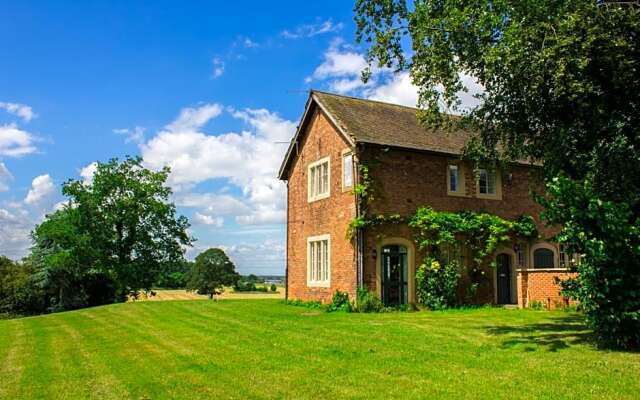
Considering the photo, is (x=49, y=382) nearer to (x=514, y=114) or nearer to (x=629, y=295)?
(x=629, y=295)

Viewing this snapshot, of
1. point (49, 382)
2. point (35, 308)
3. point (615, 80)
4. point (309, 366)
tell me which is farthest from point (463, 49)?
point (35, 308)

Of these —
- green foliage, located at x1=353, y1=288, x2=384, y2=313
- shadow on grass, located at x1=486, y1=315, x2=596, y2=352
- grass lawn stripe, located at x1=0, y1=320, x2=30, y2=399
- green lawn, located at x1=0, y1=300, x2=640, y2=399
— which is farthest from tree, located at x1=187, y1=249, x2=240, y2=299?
shadow on grass, located at x1=486, y1=315, x2=596, y2=352

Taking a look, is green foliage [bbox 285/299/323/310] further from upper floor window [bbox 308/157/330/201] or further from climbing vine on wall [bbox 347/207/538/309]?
upper floor window [bbox 308/157/330/201]

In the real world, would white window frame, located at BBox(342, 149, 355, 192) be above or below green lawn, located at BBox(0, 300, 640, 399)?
above

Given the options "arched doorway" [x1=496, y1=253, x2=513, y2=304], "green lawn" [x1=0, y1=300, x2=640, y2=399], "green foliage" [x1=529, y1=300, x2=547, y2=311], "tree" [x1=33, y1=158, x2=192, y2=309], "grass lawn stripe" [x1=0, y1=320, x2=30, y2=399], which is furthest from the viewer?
"tree" [x1=33, y1=158, x2=192, y2=309]

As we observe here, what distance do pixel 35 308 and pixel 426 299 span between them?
3995 cm

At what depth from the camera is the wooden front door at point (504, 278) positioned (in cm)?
2239

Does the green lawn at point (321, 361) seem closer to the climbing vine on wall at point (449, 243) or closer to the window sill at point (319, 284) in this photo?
the climbing vine on wall at point (449, 243)

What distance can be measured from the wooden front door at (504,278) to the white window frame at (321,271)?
7.01 meters

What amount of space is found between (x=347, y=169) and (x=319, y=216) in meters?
2.83

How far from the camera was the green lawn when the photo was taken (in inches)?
296

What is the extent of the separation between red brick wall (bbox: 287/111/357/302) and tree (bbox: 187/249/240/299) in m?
34.4

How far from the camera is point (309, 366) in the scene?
29.6ft

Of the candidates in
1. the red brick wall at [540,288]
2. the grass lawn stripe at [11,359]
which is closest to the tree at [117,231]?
the grass lawn stripe at [11,359]
